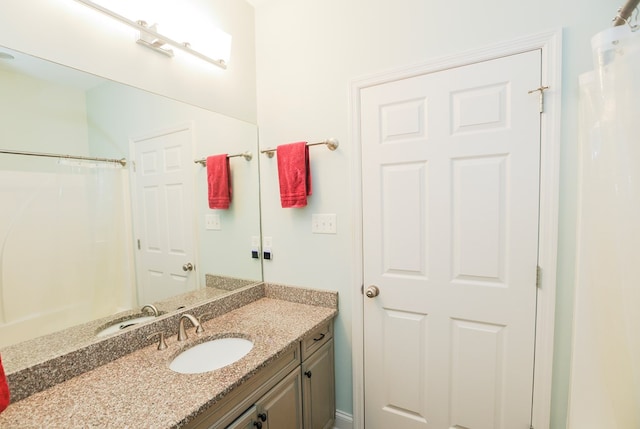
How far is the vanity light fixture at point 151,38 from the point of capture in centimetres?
115

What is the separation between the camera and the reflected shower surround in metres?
0.96

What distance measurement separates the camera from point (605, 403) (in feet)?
2.61

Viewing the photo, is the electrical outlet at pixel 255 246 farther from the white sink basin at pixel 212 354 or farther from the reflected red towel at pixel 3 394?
the reflected red towel at pixel 3 394

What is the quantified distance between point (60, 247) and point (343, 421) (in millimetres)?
1736

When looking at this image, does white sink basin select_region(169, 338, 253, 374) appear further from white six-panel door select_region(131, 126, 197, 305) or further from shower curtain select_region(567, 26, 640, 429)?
shower curtain select_region(567, 26, 640, 429)

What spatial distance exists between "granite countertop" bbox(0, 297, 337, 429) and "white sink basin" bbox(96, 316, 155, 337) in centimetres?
13

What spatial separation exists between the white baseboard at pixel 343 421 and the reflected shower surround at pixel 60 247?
137cm

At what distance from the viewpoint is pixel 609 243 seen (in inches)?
30.7

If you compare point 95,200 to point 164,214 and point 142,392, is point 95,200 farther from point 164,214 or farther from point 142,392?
point 142,392

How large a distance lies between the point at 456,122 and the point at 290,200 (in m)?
0.96

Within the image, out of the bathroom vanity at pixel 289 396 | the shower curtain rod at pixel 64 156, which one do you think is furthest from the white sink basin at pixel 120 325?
the shower curtain rod at pixel 64 156

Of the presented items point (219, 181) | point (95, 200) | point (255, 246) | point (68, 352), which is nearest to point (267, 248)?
point (255, 246)

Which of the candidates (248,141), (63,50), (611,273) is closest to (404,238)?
(611,273)

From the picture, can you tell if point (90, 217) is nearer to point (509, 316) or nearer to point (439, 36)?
point (439, 36)
